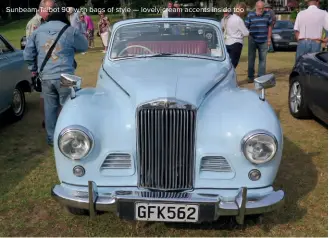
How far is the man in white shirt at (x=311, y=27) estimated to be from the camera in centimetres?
865

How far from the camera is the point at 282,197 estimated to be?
3.40 meters

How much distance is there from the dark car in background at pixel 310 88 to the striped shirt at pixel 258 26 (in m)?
2.56

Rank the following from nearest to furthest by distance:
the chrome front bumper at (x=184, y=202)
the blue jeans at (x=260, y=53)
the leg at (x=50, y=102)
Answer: the chrome front bumper at (x=184, y=202) < the leg at (x=50, y=102) < the blue jeans at (x=260, y=53)

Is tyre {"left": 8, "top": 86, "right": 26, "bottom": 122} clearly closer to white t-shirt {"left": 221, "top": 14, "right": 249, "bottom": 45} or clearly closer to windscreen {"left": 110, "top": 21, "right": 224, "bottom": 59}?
windscreen {"left": 110, "top": 21, "right": 224, "bottom": 59}

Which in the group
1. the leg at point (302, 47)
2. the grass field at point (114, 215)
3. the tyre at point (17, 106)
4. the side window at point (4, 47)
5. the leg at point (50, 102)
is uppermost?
the side window at point (4, 47)

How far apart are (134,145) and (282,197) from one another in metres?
1.28

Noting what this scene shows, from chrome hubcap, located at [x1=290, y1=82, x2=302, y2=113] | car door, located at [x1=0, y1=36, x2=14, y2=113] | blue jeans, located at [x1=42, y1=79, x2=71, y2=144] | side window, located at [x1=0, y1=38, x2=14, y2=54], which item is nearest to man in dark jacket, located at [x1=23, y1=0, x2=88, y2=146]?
blue jeans, located at [x1=42, y1=79, x2=71, y2=144]

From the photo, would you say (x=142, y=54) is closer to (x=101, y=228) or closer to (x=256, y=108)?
(x=256, y=108)

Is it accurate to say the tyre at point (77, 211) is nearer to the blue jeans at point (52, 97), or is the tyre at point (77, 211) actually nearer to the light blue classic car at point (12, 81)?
the blue jeans at point (52, 97)

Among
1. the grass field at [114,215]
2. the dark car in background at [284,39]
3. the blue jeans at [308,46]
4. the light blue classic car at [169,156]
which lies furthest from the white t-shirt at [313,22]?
the dark car in background at [284,39]

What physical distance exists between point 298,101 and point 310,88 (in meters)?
0.67

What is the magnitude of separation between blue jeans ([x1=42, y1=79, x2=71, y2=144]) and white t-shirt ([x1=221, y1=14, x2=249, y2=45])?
5.07m

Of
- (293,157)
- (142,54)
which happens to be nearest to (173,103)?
(142,54)

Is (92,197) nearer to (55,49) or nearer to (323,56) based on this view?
(55,49)
